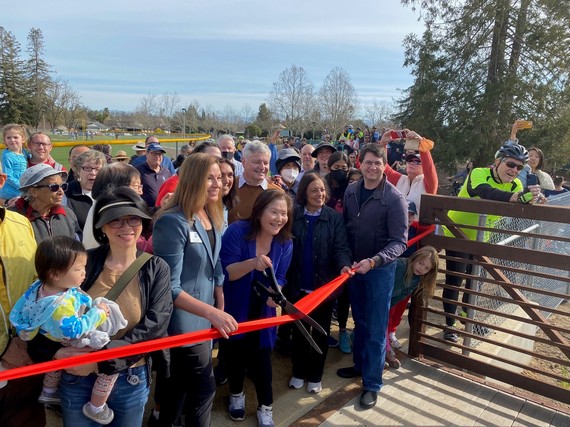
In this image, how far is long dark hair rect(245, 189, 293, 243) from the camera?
308cm

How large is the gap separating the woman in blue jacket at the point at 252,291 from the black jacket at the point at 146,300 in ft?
2.66

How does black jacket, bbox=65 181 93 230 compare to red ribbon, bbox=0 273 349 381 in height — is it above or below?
above

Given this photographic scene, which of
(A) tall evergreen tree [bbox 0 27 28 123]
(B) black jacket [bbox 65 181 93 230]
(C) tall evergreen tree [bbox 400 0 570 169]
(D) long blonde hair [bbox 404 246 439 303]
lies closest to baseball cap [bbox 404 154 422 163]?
(D) long blonde hair [bbox 404 246 439 303]

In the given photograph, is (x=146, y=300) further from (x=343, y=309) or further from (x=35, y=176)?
(x=343, y=309)

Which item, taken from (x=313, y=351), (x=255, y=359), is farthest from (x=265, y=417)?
(x=313, y=351)

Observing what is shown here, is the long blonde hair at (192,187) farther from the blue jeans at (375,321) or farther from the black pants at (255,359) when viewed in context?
the blue jeans at (375,321)

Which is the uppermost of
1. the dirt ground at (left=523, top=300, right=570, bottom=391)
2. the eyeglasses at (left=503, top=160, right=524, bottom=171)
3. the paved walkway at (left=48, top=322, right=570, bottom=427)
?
the eyeglasses at (left=503, top=160, right=524, bottom=171)

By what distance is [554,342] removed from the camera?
375cm

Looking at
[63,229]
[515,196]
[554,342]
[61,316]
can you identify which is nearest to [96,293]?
[61,316]

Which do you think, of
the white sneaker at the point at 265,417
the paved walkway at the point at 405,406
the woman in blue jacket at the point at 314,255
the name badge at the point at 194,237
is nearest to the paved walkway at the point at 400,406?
the paved walkway at the point at 405,406

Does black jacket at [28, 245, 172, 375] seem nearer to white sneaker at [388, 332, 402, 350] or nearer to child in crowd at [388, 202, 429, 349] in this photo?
child in crowd at [388, 202, 429, 349]

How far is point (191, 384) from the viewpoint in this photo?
2.66m

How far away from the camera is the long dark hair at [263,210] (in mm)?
3080

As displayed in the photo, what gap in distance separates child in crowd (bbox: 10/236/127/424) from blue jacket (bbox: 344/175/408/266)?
2088 mm
